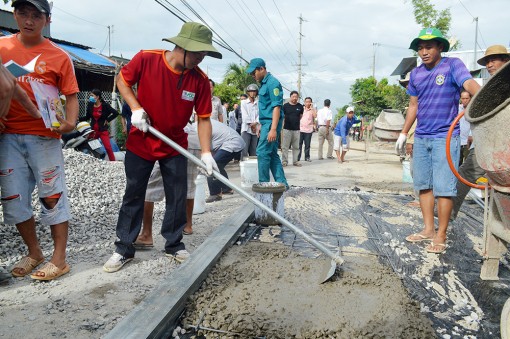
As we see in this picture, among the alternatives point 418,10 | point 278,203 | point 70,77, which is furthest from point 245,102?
point 418,10

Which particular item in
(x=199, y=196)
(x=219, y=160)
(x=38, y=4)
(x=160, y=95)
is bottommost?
(x=199, y=196)

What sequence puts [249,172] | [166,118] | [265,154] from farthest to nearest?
[249,172], [265,154], [166,118]

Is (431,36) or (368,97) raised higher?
(368,97)

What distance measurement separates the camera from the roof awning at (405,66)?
19.9 m

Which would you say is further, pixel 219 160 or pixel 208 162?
pixel 219 160

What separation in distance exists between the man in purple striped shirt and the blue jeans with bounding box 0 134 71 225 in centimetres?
299

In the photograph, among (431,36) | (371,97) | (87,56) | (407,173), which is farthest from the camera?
(371,97)

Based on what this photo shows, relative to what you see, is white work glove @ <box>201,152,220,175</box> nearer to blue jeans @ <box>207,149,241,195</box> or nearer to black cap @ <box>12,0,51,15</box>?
black cap @ <box>12,0,51,15</box>

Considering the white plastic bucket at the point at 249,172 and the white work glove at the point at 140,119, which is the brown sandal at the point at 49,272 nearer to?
the white work glove at the point at 140,119

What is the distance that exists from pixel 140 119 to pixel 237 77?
2440 cm

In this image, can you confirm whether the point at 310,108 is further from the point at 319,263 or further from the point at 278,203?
the point at 319,263

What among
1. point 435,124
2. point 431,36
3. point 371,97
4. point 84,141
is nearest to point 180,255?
point 435,124

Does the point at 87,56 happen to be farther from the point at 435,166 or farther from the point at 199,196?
the point at 435,166

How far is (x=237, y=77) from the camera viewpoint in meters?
26.5
